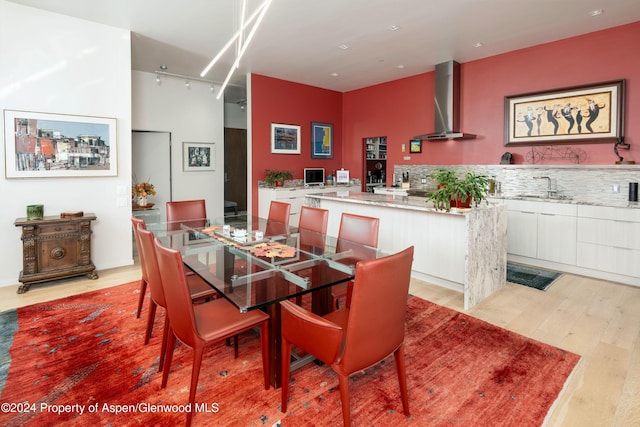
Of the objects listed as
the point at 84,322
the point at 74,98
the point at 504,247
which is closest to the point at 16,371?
the point at 84,322

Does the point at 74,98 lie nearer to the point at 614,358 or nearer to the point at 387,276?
the point at 387,276

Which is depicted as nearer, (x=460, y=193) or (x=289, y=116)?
(x=460, y=193)

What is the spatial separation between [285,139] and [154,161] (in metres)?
2.53

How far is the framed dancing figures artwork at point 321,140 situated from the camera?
7484 mm

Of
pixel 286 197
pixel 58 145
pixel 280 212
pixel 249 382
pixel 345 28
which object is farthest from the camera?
pixel 286 197

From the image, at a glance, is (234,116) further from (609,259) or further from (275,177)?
(609,259)

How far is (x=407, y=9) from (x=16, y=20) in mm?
4275

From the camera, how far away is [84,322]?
3031 mm

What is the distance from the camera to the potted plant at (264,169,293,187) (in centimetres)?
652

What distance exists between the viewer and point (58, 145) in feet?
13.5

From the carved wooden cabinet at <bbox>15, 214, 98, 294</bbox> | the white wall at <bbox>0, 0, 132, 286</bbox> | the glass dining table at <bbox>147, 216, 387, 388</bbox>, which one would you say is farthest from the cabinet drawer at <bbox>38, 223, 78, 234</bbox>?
the glass dining table at <bbox>147, 216, 387, 388</bbox>

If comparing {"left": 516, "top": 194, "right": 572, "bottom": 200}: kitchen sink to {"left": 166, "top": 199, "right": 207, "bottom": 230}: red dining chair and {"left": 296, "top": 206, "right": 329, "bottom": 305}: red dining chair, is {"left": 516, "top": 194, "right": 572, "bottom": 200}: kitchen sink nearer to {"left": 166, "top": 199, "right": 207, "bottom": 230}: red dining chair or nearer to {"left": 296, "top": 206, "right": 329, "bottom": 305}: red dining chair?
{"left": 296, "top": 206, "right": 329, "bottom": 305}: red dining chair

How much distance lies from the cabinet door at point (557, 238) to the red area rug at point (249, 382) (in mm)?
2217

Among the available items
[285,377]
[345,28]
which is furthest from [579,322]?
[345,28]
